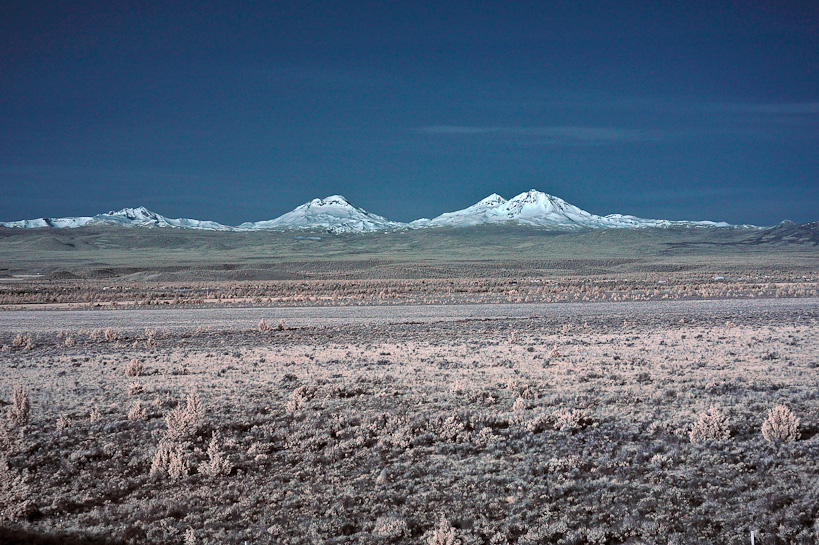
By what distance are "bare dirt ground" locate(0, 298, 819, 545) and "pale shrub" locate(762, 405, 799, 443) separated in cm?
3

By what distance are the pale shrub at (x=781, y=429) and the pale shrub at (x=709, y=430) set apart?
48cm

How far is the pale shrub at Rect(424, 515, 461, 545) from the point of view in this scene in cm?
595

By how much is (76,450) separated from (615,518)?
705 cm

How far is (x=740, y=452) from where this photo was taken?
8336 millimetres

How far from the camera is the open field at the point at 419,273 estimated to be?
145 ft

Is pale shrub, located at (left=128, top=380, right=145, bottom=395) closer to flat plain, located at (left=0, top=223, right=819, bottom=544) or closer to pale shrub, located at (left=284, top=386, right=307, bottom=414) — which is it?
flat plain, located at (left=0, top=223, right=819, bottom=544)

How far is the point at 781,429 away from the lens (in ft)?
28.9

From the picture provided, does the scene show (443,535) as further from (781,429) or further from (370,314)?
(370,314)

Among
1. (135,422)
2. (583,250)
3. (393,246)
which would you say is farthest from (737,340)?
(393,246)

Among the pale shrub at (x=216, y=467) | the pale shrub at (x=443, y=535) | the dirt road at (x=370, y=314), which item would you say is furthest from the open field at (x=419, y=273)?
the pale shrub at (x=443, y=535)

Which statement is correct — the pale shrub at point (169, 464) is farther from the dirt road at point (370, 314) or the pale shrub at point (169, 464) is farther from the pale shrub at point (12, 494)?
the dirt road at point (370, 314)

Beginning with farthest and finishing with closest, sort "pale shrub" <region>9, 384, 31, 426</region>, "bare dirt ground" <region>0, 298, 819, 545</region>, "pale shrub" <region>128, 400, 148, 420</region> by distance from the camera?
"pale shrub" <region>128, 400, 148, 420</region> → "pale shrub" <region>9, 384, 31, 426</region> → "bare dirt ground" <region>0, 298, 819, 545</region>

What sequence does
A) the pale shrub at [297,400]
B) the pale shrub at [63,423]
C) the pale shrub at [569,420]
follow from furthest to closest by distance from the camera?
the pale shrub at [297,400] < the pale shrub at [63,423] < the pale shrub at [569,420]

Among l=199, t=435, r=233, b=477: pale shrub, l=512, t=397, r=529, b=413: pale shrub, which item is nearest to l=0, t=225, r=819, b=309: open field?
l=512, t=397, r=529, b=413: pale shrub
